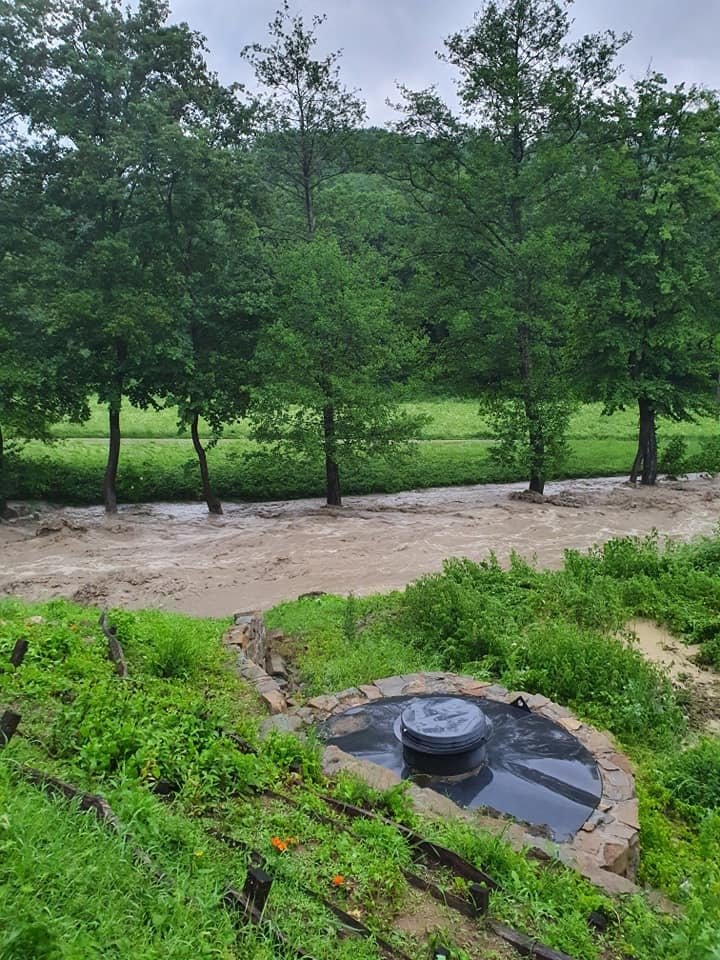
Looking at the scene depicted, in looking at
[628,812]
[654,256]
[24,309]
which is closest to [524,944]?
[628,812]

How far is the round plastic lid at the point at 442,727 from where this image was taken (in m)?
5.36

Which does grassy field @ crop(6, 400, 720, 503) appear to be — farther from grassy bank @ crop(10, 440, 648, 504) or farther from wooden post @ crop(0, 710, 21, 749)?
wooden post @ crop(0, 710, 21, 749)

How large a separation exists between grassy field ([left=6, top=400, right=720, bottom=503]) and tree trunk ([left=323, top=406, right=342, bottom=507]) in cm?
73

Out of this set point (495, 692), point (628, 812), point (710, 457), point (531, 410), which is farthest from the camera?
Answer: point (710, 457)

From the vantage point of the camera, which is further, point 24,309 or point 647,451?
point 647,451

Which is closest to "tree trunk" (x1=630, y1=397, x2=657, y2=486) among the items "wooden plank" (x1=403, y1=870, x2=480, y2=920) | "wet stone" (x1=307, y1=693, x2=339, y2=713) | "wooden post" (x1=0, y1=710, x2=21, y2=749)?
"wet stone" (x1=307, y1=693, x2=339, y2=713)

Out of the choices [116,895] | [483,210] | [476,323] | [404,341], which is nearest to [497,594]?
[116,895]

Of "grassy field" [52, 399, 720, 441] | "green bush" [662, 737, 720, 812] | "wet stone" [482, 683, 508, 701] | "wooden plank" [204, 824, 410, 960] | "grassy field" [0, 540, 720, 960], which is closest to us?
"grassy field" [0, 540, 720, 960]

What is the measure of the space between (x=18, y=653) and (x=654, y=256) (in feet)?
57.8

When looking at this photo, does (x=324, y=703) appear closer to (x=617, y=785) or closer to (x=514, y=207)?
(x=617, y=785)

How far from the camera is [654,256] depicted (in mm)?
17812

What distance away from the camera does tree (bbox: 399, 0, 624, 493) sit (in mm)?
17469

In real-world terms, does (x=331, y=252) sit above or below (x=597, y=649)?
above

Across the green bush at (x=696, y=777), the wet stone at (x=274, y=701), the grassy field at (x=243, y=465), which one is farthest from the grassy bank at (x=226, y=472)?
the green bush at (x=696, y=777)
